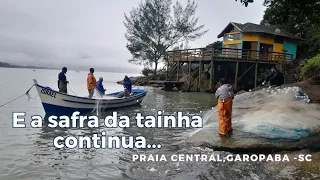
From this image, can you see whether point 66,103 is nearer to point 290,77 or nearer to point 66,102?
point 66,102

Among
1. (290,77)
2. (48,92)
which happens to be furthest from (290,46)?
(48,92)

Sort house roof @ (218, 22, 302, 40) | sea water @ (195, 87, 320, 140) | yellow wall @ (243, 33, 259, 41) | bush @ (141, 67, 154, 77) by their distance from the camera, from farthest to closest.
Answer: bush @ (141, 67, 154, 77)
yellow wall @ (243, 33, 259, 41)
house roof @ (218, 22, 302, 40)
sea water @ (195, 87, 320, 140)

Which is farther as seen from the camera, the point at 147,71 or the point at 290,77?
the point at 147,71

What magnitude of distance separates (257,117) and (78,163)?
5576 mm

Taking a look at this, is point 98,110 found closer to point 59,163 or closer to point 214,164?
point 59,163

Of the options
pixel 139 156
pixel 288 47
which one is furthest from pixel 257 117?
pixel 288 47

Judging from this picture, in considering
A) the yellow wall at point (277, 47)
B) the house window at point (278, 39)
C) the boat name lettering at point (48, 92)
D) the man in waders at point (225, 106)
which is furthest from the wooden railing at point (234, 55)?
the man in waders at point (225, 106)

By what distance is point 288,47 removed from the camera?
34281 mm

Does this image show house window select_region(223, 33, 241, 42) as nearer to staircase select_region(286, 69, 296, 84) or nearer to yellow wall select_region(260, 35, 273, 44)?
yellow wall select_region(260, 35, 273, 44)

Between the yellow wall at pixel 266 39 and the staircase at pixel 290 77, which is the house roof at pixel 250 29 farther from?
the staircase at pixel 290 77

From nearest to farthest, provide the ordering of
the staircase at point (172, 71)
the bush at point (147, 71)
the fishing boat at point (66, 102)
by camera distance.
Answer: the fishing boat at point (66, 102), the staircase at point (172, 71), the bush at point (147, 71)

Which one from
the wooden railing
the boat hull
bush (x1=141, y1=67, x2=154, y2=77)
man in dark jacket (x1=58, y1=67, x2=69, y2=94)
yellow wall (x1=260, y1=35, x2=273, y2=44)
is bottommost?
the boat hull

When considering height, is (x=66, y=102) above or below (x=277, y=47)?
below

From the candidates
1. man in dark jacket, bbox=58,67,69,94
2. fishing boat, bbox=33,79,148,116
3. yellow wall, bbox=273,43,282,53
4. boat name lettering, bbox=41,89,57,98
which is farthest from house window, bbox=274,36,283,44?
boat name lettering, bbox=41,89,57,98
